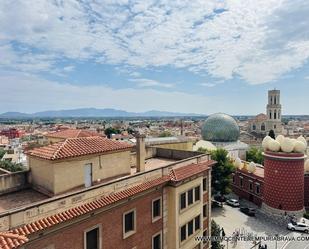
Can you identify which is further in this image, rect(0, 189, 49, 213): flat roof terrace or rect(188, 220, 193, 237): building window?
rect(188, 220, 193, 237): building window

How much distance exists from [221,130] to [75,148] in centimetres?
5473

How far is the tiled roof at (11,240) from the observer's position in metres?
8.21

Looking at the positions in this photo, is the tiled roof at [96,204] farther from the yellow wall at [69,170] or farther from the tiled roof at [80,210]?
the yellow wall at [69,170]

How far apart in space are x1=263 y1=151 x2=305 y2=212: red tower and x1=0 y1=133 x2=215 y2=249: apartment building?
60.1 feet

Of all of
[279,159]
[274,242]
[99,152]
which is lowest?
[274,242]

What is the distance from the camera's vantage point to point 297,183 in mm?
34719

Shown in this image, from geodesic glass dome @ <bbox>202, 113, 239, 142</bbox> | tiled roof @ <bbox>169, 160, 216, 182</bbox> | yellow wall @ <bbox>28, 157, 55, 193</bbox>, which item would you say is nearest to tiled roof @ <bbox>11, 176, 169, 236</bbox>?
tiled roof @ <bbox>169, 160, 216, 182</bbox>

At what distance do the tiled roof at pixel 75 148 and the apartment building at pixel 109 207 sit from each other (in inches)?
2.1

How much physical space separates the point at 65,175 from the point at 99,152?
2.25 metres

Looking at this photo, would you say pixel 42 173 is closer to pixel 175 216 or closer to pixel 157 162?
pixel 175 216

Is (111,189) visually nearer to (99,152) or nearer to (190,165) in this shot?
(99,152)

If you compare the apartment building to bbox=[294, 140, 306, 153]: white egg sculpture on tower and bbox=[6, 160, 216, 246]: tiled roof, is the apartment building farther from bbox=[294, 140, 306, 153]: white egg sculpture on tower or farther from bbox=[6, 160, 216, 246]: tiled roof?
bbox=[294, 140, 306, 153]: white egg sculpture on tower

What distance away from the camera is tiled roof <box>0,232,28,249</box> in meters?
8.21

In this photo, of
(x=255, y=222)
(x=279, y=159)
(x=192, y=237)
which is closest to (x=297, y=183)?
(x=279, y=159)
